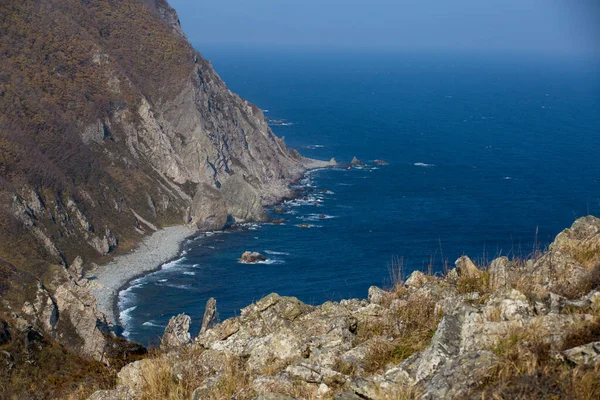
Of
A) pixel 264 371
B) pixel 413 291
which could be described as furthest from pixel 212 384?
pixel 413 291

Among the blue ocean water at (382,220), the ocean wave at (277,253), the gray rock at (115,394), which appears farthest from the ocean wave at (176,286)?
the gray rock at (115,394)

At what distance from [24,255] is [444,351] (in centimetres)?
7828

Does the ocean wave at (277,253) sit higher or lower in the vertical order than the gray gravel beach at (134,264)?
higher

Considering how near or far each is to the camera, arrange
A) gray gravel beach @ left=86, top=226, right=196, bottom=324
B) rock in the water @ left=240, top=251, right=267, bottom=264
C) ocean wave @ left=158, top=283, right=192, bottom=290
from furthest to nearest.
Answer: rock in the water @ left=240, top=251, right=267, bottom=264 < ocean wave @ left=158, top=283, right=192, bottom=290 < gray gravel beach @ left=86, top=226, right=196, bottom=324

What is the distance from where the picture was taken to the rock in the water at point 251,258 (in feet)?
289

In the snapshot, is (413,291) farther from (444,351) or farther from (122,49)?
(122,49)

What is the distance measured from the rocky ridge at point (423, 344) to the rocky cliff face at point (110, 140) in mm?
66060

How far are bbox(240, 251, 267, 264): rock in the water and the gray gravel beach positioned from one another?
402 inches

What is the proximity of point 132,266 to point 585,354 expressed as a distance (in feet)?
276

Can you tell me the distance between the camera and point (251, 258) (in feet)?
290

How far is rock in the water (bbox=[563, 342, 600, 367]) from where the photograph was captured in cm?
698

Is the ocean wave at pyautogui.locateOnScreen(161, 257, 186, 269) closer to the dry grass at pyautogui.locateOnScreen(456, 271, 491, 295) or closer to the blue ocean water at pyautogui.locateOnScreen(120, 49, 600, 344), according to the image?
the blue ocean water at pyautogui.locateOnScreen(120, 49, 600, 344)

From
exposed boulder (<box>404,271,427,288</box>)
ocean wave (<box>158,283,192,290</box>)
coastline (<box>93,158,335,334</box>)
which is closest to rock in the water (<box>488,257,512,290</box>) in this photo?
exposed boulder (<box>404,271,427,288</box>)

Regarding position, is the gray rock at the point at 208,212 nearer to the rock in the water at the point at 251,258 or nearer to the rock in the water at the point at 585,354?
the rock in the water at the point at 251,258
